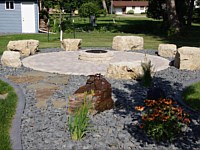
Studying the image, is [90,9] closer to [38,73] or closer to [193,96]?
[38,73]

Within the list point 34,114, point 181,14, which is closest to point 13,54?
point 34,114

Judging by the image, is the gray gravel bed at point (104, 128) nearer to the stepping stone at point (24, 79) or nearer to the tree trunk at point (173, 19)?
the stepping stone at point (24, 79)

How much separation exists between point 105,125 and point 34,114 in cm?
175

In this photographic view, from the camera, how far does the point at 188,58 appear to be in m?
12.5

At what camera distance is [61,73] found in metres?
11.6

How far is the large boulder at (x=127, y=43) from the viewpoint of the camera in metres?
17.9

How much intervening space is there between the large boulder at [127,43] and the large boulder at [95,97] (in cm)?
1015

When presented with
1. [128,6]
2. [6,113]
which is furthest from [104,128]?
[128,6]

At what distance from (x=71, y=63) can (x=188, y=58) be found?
4.79 metres

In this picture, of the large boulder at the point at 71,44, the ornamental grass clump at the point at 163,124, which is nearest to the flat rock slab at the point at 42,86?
the ornamental grass clump at the point at 163,124

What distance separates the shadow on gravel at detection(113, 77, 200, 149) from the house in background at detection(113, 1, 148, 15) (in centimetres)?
8962

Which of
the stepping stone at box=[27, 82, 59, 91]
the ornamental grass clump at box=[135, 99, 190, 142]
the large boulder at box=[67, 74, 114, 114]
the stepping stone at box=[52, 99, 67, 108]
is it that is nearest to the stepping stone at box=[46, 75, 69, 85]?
the stepping stone at box=[27, 82, 59, 91]

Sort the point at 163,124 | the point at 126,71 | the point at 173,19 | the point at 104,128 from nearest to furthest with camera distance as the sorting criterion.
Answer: the point at 163,124 < the point at 104,128 < the point at 126,71 < the point at 173,19

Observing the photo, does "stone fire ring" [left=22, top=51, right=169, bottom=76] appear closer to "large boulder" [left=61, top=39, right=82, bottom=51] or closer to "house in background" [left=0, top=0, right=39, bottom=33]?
"large boulder" [left=61, top=39, right=82, bottom=51]
